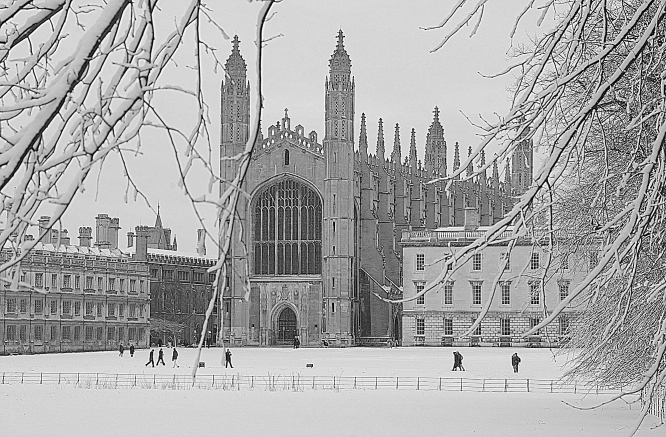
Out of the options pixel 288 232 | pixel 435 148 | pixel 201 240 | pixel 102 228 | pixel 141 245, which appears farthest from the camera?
pixel 435 148

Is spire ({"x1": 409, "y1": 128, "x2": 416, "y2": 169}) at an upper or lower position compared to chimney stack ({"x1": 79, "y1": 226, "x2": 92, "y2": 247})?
upper

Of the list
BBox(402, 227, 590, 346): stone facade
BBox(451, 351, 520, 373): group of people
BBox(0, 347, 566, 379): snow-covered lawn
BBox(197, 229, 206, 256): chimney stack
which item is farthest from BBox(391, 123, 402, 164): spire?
BBox(197, 229, 206, 256): chimney stack

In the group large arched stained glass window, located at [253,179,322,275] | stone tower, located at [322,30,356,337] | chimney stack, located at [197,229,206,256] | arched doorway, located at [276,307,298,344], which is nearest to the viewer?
chimney stack, located at [197,229,206,256]

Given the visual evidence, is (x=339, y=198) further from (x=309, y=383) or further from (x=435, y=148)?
(x=309, y=383)

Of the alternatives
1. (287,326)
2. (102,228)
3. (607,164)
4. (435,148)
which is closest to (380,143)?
(435,148)

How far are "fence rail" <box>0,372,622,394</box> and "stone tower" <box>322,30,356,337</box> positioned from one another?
1266 inches

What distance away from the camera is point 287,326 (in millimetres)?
70250

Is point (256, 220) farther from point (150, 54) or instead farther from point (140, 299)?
point (150, 54)

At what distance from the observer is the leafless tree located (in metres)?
5.38

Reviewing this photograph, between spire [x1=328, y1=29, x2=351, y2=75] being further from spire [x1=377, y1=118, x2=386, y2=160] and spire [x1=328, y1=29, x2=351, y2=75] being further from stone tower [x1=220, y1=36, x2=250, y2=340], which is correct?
spire [x1=377, y1=118, x2=386, y2=160]

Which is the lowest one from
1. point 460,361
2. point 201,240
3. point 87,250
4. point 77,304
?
point 460,361

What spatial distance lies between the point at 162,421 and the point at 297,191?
1915 inches

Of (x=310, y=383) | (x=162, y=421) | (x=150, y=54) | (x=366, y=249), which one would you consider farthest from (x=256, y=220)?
(x=150, y=54)

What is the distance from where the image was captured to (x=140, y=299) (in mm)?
73188
